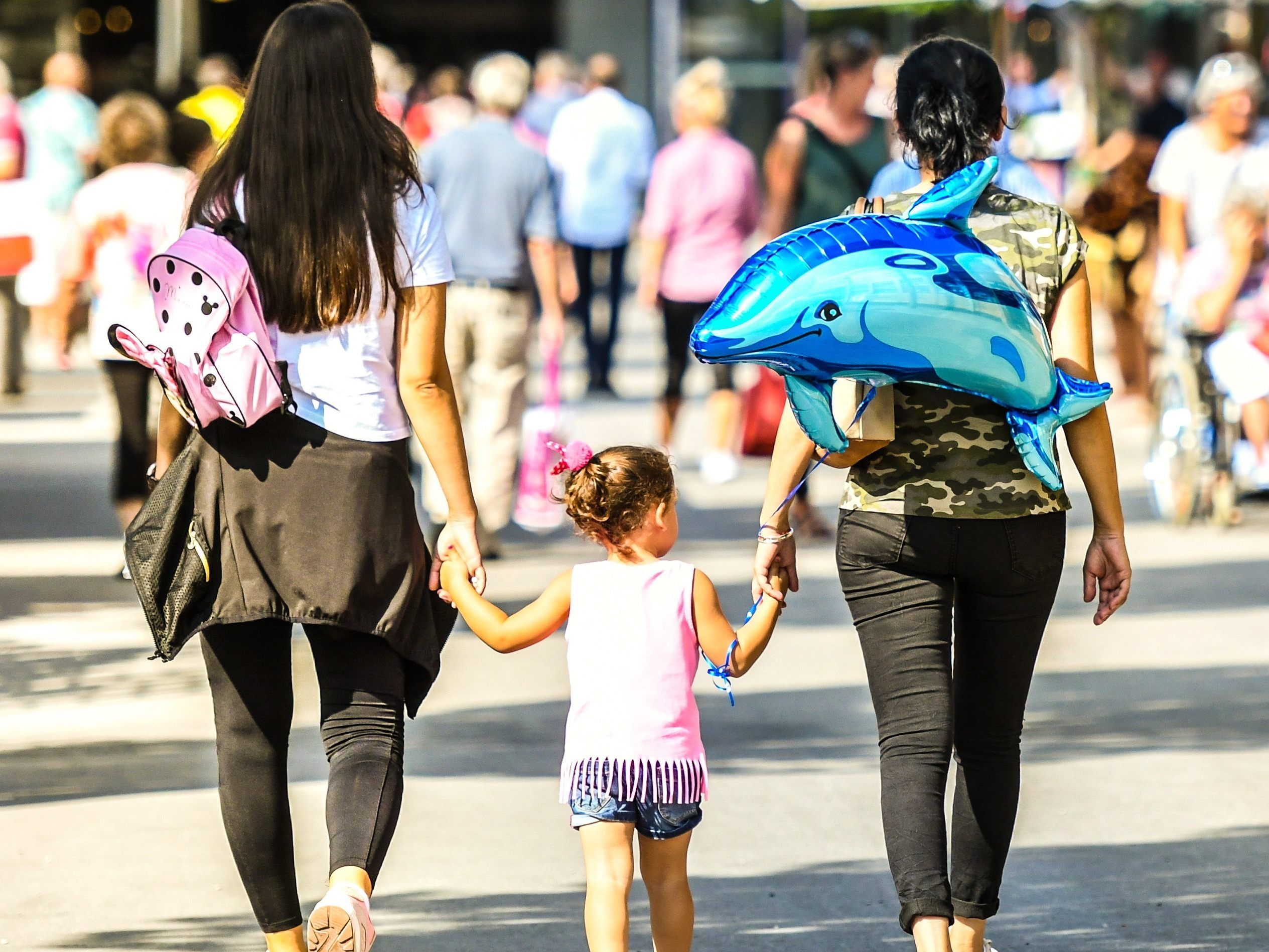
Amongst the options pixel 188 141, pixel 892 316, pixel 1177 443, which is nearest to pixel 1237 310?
pixel 1177 443

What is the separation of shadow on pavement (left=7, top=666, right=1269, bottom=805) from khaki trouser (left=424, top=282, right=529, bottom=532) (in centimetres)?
251

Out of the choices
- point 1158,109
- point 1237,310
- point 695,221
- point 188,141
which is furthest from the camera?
point 1158,109

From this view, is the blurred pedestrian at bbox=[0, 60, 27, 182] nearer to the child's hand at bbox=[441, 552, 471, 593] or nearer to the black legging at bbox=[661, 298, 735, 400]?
the black legging at bbox=[661, 298, 735, 400]

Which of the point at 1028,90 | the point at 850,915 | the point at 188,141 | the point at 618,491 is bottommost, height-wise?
the point at 850,915

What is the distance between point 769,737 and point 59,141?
35.0 ft

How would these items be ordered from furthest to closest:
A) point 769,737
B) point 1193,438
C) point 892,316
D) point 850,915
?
point 1193,438, point 769,737, point 850,915, point 892,316

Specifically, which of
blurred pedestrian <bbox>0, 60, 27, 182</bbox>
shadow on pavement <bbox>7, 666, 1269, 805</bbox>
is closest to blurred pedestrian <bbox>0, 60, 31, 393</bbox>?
blurred pedestrian <bbox>0, 60, 27, 182</bbox>

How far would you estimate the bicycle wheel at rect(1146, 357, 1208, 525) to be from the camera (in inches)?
384

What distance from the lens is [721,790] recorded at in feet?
18.8

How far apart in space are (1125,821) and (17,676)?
12.3 ft

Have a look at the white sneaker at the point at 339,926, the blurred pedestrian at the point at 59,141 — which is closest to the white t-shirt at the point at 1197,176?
the white sneaker at the point at 339,926

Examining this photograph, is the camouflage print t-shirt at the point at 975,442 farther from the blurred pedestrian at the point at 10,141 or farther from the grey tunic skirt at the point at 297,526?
the blurred pedestrian at the point at 10,141

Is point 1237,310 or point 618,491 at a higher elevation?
point 1237,310

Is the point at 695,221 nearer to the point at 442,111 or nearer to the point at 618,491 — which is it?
the point at 442,111
